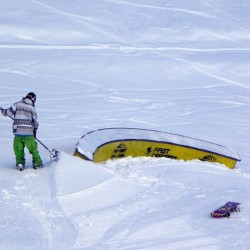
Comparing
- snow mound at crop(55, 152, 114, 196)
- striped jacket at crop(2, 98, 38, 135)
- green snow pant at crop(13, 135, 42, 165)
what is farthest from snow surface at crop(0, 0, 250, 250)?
striped jacket at crop(2, 98, 38, 135)

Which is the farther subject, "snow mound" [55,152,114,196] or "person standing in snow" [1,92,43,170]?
"person standing in snow" [1,92,43,170]

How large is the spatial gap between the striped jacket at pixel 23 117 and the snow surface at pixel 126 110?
22.9 inches

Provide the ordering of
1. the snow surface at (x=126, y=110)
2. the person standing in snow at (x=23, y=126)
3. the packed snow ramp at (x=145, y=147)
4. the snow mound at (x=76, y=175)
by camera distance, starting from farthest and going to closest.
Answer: the packed snow ramp at (x=145, y=147) → the person standing in snow at (x=23, y=126) → the snow mound at (x=76, y=175) → the snow surface at (x=126, y=110)

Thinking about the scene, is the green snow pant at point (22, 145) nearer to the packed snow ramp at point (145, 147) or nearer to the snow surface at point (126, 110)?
the snow surface at point (126, 110)

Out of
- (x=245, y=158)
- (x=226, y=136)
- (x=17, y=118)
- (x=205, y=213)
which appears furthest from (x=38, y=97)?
(x=205, y=213)

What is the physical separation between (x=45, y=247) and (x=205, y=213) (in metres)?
2.27

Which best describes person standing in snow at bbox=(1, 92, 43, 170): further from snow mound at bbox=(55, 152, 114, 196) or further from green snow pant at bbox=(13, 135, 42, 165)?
snow mound at bbox=(55, 152, 114, 196)

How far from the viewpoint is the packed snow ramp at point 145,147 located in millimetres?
10461

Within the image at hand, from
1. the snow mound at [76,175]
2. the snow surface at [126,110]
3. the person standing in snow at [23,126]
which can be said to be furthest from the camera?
the person standing in snow at [23,126]

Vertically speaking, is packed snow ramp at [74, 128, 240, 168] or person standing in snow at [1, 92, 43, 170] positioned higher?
person standing in snow at [1, 92, 43, 170]

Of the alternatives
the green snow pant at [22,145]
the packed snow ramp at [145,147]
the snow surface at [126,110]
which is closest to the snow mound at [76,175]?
the snow surface at [126,110]

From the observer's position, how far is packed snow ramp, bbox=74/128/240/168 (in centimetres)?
1046

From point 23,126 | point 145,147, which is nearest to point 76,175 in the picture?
point 23,126

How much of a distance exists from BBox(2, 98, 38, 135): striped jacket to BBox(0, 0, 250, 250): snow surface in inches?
22.9
